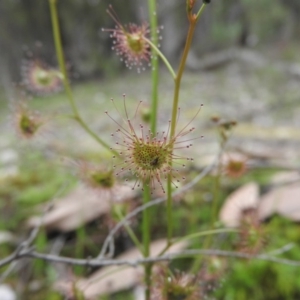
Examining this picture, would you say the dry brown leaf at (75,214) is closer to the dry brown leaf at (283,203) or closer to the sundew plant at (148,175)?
the sundew plant at (148,175)

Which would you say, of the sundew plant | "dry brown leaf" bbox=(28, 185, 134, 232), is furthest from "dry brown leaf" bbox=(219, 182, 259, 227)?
"dry brown leaf" bbox=(28, 185, 134, 232)

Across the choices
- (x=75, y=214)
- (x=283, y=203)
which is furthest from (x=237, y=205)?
(x=75, y=214)

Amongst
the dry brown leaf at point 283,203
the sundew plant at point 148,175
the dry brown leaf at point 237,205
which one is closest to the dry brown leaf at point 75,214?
the sundew plant at point 148,175

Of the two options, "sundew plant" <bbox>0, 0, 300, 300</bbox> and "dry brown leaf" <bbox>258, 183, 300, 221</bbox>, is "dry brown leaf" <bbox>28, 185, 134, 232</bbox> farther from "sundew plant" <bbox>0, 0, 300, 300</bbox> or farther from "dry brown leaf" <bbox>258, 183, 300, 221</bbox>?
"dry brown leaf" <bbox>258, 183, 300, 221</bbox>

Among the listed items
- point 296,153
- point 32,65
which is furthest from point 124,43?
point 296,153

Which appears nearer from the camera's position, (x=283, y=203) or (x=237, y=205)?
(x=237, y=205)

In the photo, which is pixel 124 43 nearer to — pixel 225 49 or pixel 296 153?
pixel 296 153

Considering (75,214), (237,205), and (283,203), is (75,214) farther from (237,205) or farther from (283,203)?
(283,203)
